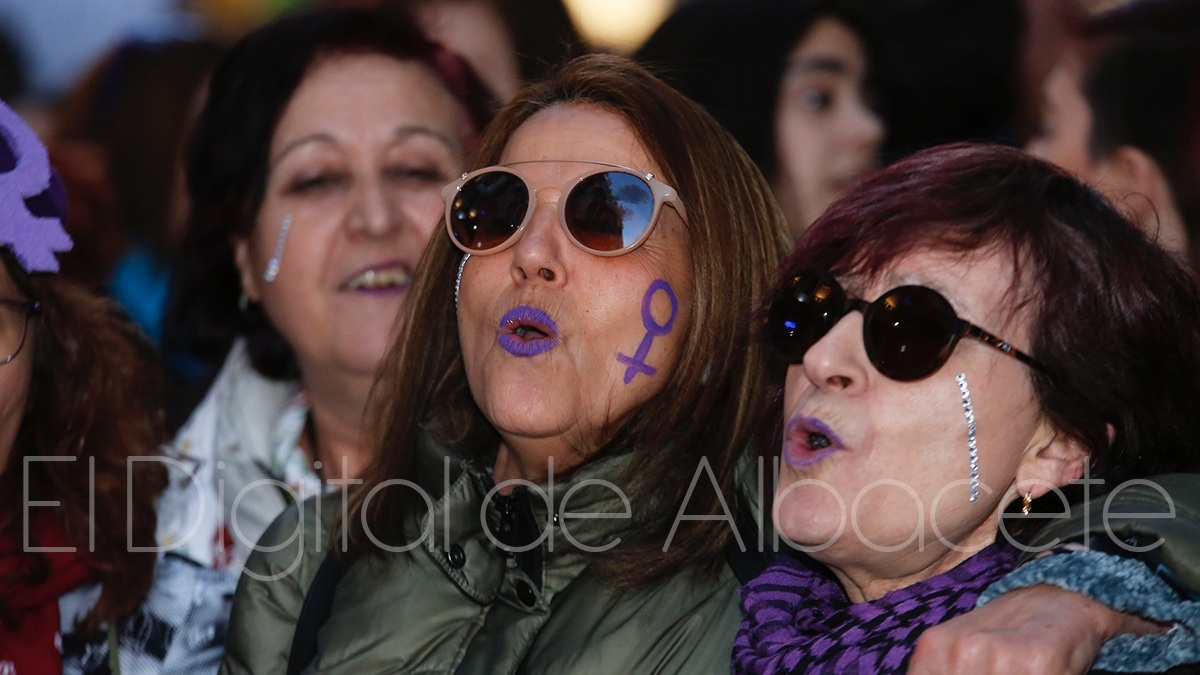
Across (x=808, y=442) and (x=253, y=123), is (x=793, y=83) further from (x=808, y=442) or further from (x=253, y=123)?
(x=808, y=442)

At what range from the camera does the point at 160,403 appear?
3.63 metres

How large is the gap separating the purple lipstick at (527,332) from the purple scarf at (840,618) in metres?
0.61

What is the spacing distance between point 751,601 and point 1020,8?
3269 mm

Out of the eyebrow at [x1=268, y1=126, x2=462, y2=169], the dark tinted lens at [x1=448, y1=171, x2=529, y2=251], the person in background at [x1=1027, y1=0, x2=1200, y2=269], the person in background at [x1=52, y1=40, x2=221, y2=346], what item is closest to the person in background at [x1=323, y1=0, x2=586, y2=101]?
the eyebrow at [x1=268, y1=126, x2=462, y2=169]

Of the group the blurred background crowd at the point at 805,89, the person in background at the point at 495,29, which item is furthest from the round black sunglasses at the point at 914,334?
the person in background at the point at 495,29

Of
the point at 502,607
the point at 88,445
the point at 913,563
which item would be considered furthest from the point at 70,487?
the point at 913,563

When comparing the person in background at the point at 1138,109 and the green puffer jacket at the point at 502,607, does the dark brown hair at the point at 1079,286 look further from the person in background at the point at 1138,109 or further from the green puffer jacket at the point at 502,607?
the person in background at the point at 1138,109

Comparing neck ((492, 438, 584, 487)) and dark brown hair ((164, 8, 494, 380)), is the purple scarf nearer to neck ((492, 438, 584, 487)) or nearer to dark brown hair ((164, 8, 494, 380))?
neck ((492, 438, 584, 487))

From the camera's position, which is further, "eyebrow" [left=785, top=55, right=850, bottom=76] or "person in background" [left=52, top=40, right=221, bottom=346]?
"person in background" [left=52, top=40, right=221, bottom=346]

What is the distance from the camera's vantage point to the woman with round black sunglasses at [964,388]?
85.1 inches

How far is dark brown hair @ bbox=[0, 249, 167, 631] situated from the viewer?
3.15 m

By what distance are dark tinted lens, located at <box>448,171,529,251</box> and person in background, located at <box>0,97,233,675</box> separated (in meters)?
0.94

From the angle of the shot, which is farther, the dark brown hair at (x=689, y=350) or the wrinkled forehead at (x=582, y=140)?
the wrinkled forehead at (x=582, y=140)

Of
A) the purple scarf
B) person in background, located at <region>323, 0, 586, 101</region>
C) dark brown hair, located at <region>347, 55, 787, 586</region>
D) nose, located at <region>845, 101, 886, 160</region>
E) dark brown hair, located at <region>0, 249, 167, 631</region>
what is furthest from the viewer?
person in background, located at <region>323, 0, 586, 101</region>
